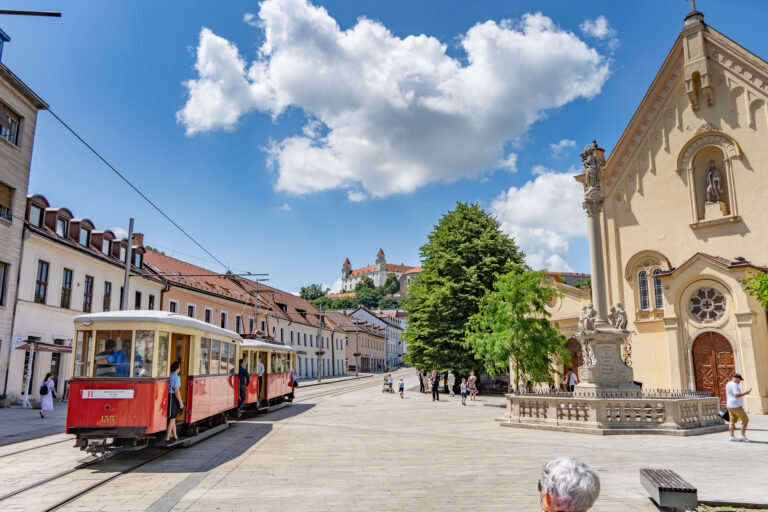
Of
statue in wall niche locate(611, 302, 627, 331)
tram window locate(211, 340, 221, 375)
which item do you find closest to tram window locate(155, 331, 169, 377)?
tram window locate(211, 340, 221, 375)

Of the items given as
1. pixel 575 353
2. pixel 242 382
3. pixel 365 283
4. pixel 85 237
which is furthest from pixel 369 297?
pixel 242 382

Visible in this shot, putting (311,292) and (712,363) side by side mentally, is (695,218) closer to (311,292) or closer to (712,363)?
(712,363)

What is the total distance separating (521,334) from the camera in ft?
79.6

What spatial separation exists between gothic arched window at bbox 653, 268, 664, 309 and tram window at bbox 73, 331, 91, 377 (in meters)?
23.3

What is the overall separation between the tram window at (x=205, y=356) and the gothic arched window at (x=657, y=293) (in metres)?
20.3

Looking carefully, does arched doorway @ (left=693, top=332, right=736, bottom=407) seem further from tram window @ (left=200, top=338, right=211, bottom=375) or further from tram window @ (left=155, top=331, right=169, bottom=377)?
tram window @ (left=155, top=331, right=169, bottom=377)

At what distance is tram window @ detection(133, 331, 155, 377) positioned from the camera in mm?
11391

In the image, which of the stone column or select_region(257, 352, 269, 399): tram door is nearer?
the stone column

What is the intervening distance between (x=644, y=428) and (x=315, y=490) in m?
10.6

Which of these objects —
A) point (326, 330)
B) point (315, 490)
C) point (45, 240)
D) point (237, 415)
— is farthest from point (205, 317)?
point (315, 490)

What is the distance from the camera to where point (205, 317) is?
138 feet

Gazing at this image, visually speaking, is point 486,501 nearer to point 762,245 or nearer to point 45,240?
point 762,245

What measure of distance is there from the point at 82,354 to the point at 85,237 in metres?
21.9

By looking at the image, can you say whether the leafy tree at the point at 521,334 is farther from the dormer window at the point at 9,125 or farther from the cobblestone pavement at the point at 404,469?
the dormer window at the point at 9,125
